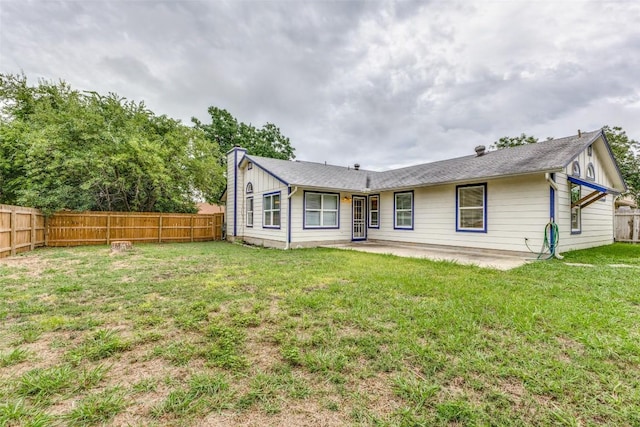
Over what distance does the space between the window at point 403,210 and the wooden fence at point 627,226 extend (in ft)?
34.1

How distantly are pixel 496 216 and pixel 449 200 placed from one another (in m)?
1.59

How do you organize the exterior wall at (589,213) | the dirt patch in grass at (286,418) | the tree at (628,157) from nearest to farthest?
1. the dirt patch in grass at (286,418)
2. the exterior wall at (589,213)
3. the tree at (628,157)

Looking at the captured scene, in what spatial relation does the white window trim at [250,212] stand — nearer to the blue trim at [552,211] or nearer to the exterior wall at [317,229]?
the exterior wall at [317,229]

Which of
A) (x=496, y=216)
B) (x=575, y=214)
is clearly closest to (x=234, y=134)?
(x=496, y=216)

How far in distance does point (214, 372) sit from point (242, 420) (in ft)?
2.18

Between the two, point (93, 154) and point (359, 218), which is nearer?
point (93, 154)

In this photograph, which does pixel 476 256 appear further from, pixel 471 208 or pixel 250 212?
pixel 250 212

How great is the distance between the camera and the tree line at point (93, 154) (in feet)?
38.8

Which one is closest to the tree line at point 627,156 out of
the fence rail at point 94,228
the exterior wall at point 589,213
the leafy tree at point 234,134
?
the exterior wall at point 589,213

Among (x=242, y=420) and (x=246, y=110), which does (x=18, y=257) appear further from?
(x=246, y=110)

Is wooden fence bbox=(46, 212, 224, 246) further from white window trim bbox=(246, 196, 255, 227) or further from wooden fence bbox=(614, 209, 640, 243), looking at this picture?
wooden fence bbox=(614, 209, 640, 243)

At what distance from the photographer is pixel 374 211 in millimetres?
12875

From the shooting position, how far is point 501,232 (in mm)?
8641

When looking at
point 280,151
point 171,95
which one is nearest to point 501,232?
point 171,95
